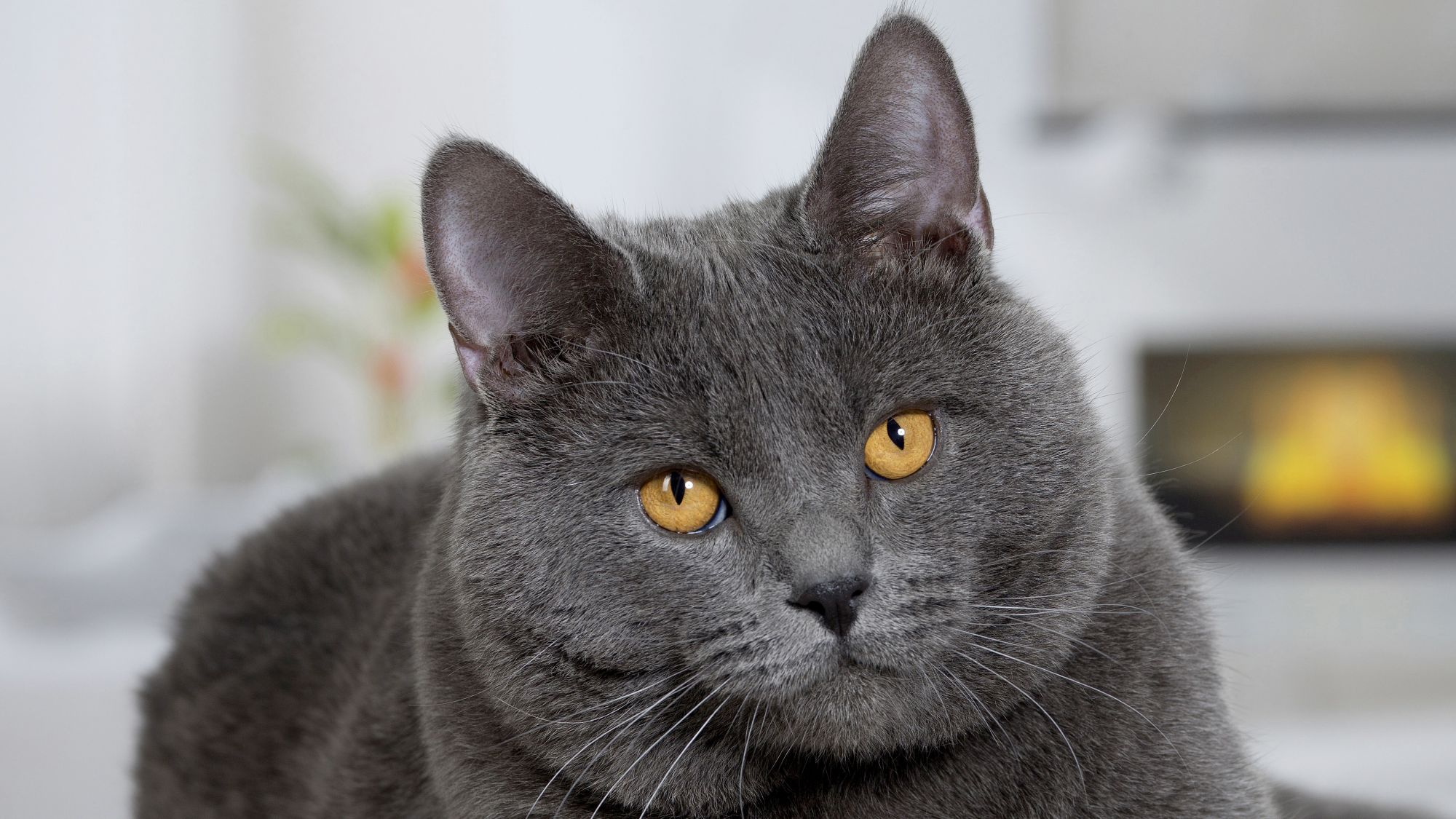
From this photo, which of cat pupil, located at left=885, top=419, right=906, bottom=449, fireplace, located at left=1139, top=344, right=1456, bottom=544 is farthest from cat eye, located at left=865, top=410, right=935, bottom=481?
fireplace, located at left=1139, top=344, right=1456, bottom=544

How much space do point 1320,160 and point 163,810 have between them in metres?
3.98

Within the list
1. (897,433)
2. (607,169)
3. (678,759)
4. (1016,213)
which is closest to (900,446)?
(897,433)

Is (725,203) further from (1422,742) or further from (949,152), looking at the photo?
(1422,742)

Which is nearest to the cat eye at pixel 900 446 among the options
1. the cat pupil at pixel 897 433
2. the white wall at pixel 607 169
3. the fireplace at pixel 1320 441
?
the cat pupil at pixel 897 433

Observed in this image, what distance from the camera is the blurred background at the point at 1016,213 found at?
3686 mm

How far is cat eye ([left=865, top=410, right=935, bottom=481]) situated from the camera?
77cm

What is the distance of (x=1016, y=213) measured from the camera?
3.59 meters

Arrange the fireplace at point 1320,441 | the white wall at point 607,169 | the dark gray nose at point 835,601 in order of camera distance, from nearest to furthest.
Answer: the dark gray nose at point 835,601
the white wall at point 607,169
the fireplace at point 1320,441

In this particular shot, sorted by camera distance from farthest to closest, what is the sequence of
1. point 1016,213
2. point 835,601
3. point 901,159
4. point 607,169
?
point 607,169
point 1016,213
point 901,159
point 835,601

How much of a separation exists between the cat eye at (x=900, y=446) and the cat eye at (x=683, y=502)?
95 millimetres

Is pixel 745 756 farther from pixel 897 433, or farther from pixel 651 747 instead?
pixel 897 433

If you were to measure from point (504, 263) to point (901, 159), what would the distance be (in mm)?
266

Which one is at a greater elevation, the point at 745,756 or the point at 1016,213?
the point at 1016,213

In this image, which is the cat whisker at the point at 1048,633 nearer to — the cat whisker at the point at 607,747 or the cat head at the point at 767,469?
the cat head at the point at 767,469
